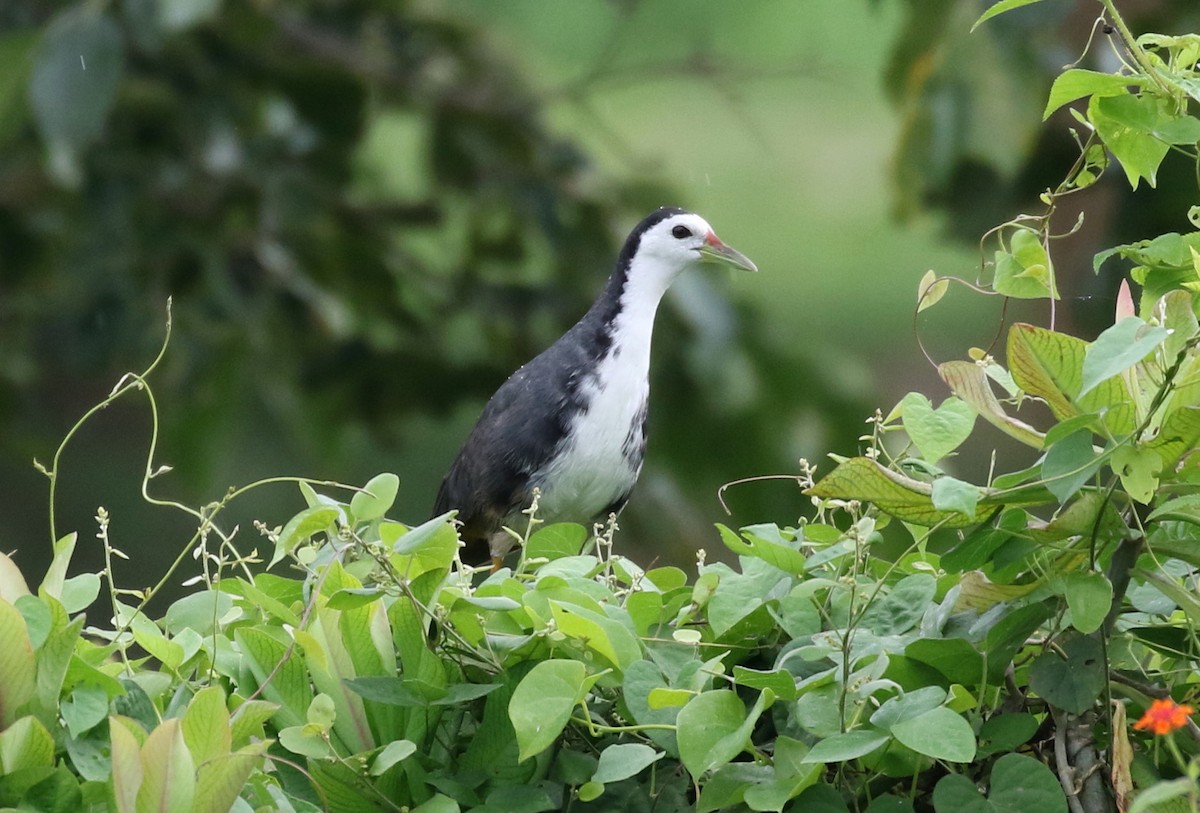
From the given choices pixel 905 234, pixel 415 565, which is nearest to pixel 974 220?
pixel 905 234

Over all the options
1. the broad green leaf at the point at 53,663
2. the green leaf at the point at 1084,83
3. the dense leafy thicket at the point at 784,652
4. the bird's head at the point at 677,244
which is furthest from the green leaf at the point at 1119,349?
the bird's head at the point at 677,244

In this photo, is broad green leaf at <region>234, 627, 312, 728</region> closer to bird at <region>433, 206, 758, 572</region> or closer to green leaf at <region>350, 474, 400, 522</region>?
green leaf at <region>350, 474, 400, 522</region>

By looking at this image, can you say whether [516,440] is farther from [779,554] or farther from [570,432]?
[779,554]

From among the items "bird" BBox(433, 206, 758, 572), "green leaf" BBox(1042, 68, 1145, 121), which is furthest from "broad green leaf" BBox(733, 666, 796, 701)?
"bird" BBox(433, 206, 758, 572)

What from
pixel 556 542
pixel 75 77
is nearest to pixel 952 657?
pixel 556 542

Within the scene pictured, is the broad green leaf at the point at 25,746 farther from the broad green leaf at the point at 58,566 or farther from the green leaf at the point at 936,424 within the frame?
the green leaf at the point at 936,424

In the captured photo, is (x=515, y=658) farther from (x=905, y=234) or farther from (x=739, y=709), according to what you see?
(x=905, y=234)

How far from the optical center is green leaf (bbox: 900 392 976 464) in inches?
20.3

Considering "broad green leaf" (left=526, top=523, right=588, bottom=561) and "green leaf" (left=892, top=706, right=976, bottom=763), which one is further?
"broad green leaf" (left=526, top=523, right=588, bottom=561)

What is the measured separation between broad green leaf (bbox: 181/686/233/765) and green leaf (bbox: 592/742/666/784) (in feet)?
0.41

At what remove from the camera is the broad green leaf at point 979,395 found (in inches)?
20.2

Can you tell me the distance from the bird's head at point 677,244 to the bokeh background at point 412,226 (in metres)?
0.36

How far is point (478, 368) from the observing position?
208 centimetres

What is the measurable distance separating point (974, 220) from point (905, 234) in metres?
0.30
